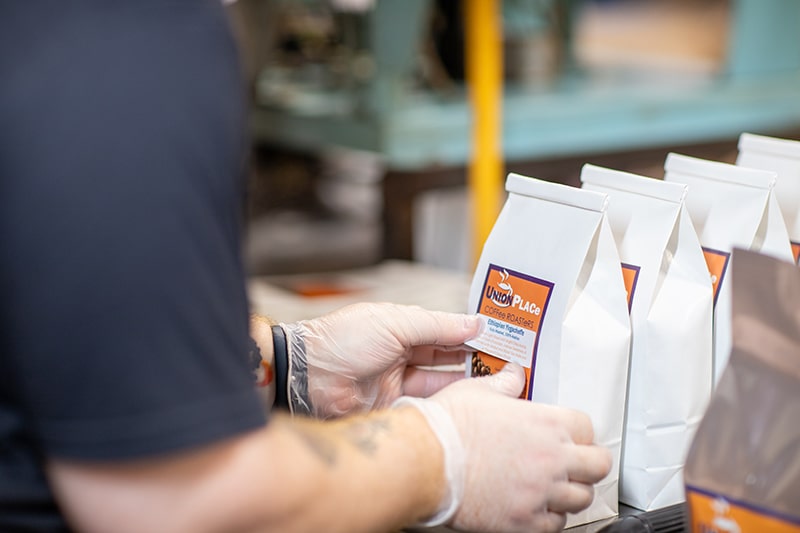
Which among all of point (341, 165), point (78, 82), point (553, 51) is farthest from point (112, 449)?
point (341, 165)

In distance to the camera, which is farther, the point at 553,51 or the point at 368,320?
the point at 553,51

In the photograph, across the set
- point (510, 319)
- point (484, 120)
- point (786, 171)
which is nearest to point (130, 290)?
point (510, 319)

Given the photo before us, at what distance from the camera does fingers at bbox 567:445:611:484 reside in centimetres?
84

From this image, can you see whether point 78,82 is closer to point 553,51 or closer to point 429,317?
point 429,317

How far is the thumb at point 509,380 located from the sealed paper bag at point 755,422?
0.18 metres

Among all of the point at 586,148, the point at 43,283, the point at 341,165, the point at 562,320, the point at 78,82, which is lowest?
the point at 341,165

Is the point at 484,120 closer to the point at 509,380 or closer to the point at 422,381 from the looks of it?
the point at 422,381

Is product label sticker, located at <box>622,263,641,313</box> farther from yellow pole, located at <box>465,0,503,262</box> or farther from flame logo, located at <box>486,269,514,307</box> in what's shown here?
yellow pole, located at <box>465,0,503,262</box>

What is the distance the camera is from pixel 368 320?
1.05 meters

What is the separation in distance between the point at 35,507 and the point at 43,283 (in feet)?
0.71

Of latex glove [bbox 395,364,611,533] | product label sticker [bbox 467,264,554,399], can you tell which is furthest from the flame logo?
latex glove [bbox 395,364,611,533]

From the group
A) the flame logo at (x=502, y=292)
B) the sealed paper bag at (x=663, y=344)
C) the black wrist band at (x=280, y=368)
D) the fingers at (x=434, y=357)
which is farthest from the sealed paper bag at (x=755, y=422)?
the black wrist band at (x=280, y=368)

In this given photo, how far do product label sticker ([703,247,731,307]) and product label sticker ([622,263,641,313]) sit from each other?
0.09m

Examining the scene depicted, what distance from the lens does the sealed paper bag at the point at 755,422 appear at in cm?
74
